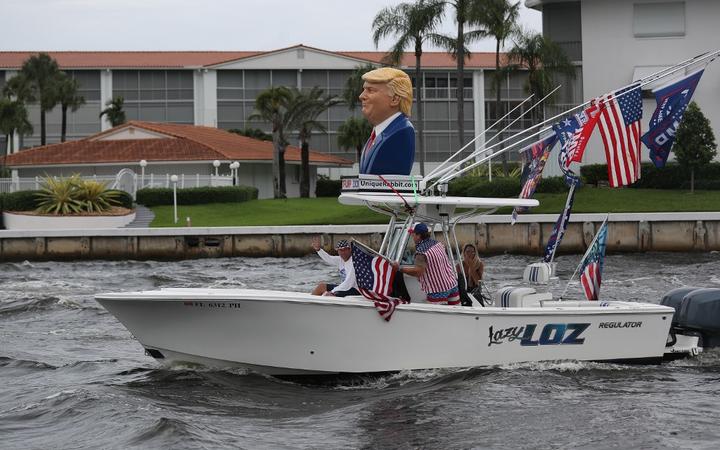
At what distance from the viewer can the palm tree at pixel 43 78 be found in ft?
243

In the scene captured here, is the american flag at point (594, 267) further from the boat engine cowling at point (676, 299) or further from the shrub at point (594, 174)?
the shrub at point (594, 174)

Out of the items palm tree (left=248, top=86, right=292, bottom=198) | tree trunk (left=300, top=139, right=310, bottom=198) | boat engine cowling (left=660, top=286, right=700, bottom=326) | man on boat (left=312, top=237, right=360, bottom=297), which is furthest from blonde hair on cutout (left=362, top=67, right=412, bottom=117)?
tree trunk (left=300, top=139, right=310, bottom=198)

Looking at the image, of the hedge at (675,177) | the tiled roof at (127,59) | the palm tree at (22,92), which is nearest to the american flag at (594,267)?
the hedge at (675,177)

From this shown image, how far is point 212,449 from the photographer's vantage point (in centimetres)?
1148

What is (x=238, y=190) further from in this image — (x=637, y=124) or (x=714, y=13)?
(x=637, y=124)

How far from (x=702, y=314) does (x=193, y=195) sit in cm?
3619

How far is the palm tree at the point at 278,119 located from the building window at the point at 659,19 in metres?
20.0

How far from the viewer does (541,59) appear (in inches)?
2016

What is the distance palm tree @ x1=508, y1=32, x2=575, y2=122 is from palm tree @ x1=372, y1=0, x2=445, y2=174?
13.6ft

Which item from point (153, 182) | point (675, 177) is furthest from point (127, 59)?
point (675, 177)

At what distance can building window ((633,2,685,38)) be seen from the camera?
169 ft

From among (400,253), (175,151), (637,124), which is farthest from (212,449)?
(175,151)

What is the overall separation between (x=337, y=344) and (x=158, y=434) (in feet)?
8.57

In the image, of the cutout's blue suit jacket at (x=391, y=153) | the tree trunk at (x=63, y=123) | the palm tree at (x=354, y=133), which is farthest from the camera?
the tree trunk at (x=63, y=123)
